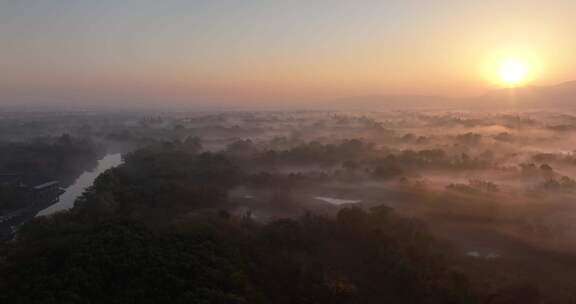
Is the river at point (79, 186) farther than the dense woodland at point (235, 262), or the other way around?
the river at point (79, 186)

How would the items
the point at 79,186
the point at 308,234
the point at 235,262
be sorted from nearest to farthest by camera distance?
the point at 235,262 → the point at 308,234 → the point at 79,186

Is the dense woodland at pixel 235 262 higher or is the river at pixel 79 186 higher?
the dense woodland at pixel 235 262

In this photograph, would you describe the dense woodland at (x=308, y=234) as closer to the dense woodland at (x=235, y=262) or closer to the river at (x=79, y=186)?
the dense woodland at (x=235, y=262)

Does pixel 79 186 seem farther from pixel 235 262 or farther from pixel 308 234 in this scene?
pixel 235 262

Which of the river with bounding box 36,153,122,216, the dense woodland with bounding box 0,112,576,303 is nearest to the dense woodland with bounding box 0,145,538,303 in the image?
the dense woodland with bounding box 0,112,576,303

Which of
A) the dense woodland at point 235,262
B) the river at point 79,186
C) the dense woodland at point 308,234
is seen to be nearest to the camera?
the dense woodland at point 235,262

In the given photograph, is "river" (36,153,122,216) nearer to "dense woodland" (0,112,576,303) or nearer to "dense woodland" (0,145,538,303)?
"dense woodland" (0,112,576,303)

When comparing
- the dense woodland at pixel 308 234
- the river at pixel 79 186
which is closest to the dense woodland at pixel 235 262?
the dense woodland at pixel 308 234

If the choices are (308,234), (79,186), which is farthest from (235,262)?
(79,186)

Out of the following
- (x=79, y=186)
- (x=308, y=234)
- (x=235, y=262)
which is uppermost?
(x=235, y=262)

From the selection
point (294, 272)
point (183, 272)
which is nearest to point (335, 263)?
point (294, 272)

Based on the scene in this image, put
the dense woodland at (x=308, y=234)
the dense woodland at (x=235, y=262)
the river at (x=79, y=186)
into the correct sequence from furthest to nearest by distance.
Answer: the river at (x=79, y=186)
the dense woodland at (x=308, y=234)
the dense woodland at (x=235, y=262)
